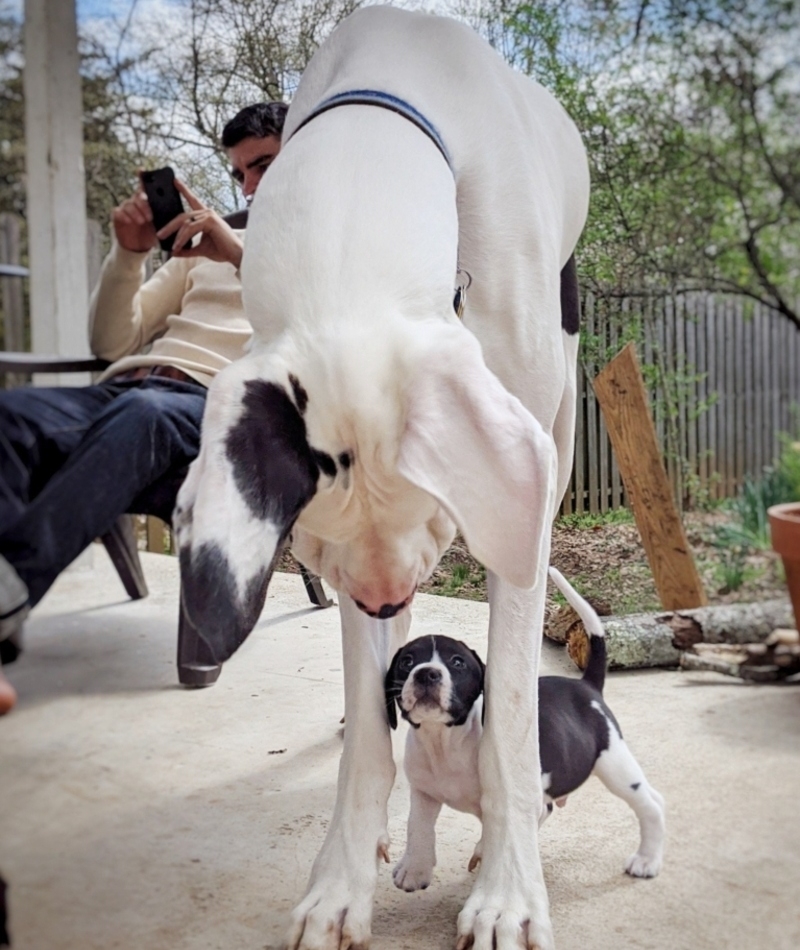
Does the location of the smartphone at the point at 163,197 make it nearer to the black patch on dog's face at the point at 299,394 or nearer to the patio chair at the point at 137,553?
the patio chair at the point at 137,553

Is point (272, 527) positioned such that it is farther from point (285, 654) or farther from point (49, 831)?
point (49, 831)

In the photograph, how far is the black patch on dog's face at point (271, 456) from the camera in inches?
35.1

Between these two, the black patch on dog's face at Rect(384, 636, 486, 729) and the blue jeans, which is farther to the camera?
the black patch on dog's face at Rect(384, 636, 486, 729)

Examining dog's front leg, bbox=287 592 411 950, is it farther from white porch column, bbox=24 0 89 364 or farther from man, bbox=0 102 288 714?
white porch column, bbox=24 0 89 364

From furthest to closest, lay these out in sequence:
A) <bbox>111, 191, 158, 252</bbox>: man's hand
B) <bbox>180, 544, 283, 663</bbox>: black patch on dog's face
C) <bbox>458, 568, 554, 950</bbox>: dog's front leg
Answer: <bbox>111, 191, 158, 252</bbox>: man's hand < <bbox>458, 568, 554, 950</bbox>: dog's front leg < <bbox>180, 544, 283, 663</bbox>: black patch on dog's face

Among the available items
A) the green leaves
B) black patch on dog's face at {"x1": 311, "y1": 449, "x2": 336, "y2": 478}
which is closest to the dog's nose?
black patch on dog's face at {"x1": 311, "y1": 449, "x2": 336, "y2": 478}

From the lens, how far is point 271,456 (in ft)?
3.00

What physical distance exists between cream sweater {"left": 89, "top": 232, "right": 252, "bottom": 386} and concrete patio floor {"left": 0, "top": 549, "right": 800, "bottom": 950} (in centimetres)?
31

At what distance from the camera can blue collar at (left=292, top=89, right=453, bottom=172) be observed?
1.11m

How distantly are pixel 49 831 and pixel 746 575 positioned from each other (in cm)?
97

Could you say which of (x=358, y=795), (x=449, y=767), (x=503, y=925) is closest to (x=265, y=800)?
(x=358, y=795)

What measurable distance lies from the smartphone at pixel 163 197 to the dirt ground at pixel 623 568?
2.16 feet

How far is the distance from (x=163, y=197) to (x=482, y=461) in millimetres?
792

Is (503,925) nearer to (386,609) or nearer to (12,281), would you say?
(386,609)
